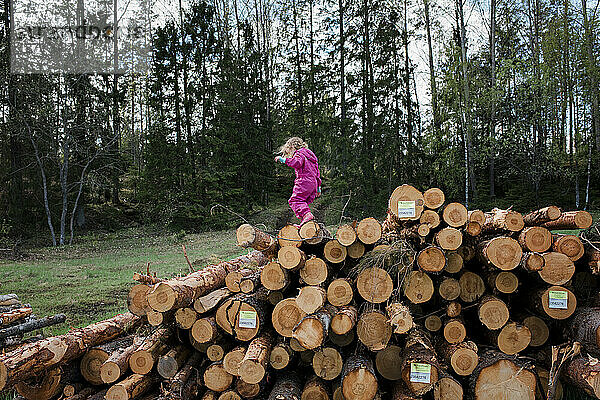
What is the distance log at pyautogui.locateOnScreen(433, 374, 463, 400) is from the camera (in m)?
2.78

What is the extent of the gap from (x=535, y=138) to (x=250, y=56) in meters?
13.5

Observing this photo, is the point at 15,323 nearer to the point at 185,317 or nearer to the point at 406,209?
the point at 185,317

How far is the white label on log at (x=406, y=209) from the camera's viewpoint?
130 inches

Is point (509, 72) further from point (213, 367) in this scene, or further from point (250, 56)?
point (213, 367)

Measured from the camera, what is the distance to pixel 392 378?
301 cm

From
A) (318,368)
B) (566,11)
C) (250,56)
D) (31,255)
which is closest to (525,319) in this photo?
(318,368)

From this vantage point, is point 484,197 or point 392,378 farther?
point 484,197

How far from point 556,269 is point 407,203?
4.13 feet

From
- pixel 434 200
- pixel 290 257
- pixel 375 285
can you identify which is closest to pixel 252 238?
pixel 290 257

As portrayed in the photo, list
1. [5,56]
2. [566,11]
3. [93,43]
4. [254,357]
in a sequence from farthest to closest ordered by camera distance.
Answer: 1. [93,43]
2. [5,56]
3. [566,11]
4. [254,357]

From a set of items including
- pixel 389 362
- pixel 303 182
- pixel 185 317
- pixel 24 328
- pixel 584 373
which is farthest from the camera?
pixel 303 182

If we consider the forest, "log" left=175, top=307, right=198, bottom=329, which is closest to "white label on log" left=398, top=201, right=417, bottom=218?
"log" left=175, top=307, right=198, bottom=329

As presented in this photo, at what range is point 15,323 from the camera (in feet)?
13.4

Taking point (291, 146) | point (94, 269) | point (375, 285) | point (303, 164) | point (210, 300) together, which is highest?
point (291, 146)
